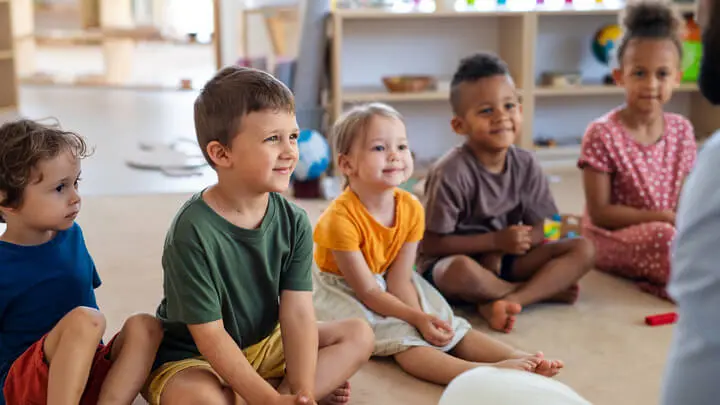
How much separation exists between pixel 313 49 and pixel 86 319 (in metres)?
2.49

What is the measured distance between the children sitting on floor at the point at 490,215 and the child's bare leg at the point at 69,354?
0.90 meters

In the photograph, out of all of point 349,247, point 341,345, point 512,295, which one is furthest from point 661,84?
point 341,345

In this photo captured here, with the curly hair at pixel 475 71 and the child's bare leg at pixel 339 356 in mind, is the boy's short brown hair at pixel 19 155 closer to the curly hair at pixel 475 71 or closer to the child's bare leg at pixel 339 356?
the child's bare leg at pixel 339 356

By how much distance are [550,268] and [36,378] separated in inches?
46.8

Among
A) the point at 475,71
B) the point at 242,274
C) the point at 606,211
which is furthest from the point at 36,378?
the point at 606,211

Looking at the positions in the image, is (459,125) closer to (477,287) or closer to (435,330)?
(477,287)

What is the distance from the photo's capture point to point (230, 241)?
132 centimetres

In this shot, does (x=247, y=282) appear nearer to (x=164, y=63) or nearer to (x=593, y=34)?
(x=593, y=34)

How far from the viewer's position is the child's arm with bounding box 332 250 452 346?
Result: 1.66 metres

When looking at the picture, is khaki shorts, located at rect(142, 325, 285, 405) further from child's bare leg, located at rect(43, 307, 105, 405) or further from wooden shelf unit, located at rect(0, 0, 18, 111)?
wooden shelf unit, located at rect(0, 0, 18, 111)

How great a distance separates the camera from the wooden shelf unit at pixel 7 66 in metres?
5.29

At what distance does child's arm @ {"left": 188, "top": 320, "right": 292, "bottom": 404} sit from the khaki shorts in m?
0.06

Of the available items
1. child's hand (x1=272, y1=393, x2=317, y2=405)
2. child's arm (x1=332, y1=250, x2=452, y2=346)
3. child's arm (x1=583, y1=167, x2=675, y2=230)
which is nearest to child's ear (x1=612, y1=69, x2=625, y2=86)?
child's arm (x1=583, y1=167, x2=675, y2=230)

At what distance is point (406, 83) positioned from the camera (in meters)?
3.67
